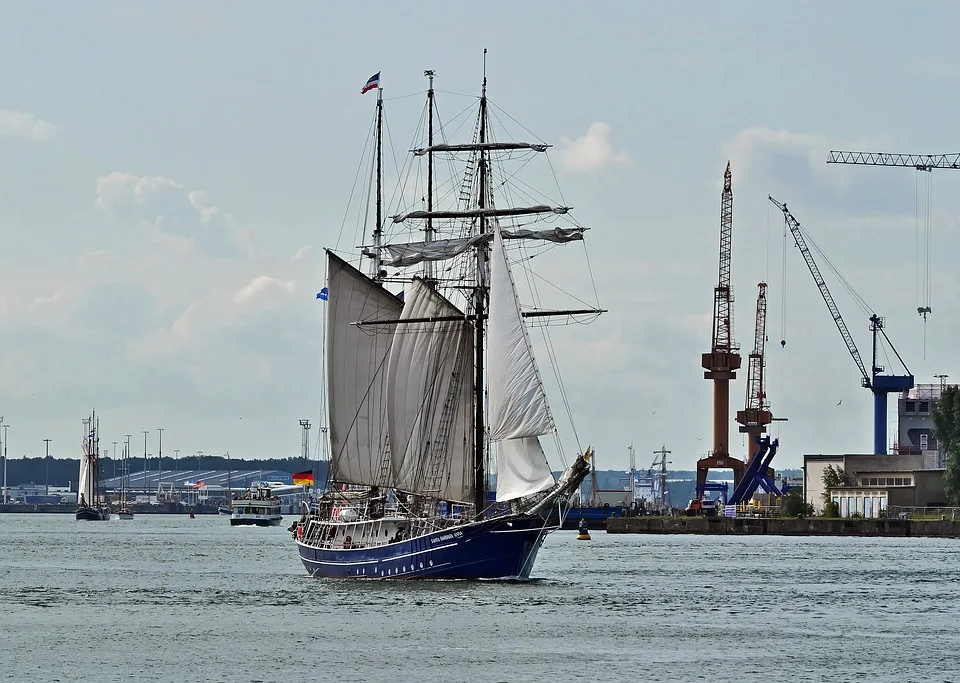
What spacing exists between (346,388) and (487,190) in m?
14.6

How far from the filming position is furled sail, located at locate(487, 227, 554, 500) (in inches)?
3401

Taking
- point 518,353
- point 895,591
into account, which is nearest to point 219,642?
point 518,353

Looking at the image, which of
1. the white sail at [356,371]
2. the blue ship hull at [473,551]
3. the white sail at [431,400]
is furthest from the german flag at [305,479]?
the blue ship hull at [473,551]

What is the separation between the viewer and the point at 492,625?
71.6m

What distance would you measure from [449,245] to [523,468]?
1732 cm

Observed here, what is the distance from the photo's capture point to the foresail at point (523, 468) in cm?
8700

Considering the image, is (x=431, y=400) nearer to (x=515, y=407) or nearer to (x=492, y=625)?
(x=515, y=407)

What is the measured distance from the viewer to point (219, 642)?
67.3m

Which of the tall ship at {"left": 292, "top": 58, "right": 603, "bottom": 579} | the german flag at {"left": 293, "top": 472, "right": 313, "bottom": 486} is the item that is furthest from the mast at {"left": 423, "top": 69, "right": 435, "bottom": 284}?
the german flag at {"left": 293, "top": 472, "right": 313, "bottom": 486}

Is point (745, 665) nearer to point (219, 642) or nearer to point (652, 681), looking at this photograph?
point (652, 681)

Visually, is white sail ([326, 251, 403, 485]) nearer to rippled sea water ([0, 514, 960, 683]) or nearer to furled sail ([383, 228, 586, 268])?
furled sail ([383, 228, 586, 268])

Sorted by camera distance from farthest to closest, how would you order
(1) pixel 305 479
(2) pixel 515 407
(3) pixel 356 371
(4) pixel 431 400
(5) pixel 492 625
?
(1) pixel 305 479 < (3) pixel 356 371 < (4) pixel 431 400 < (2) pixel 515 407 < (5) pixel 492 625

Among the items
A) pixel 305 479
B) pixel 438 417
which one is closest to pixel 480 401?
pixel 438 417

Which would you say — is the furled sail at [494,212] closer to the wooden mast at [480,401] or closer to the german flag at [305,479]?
the wooden mast at [480,401]
